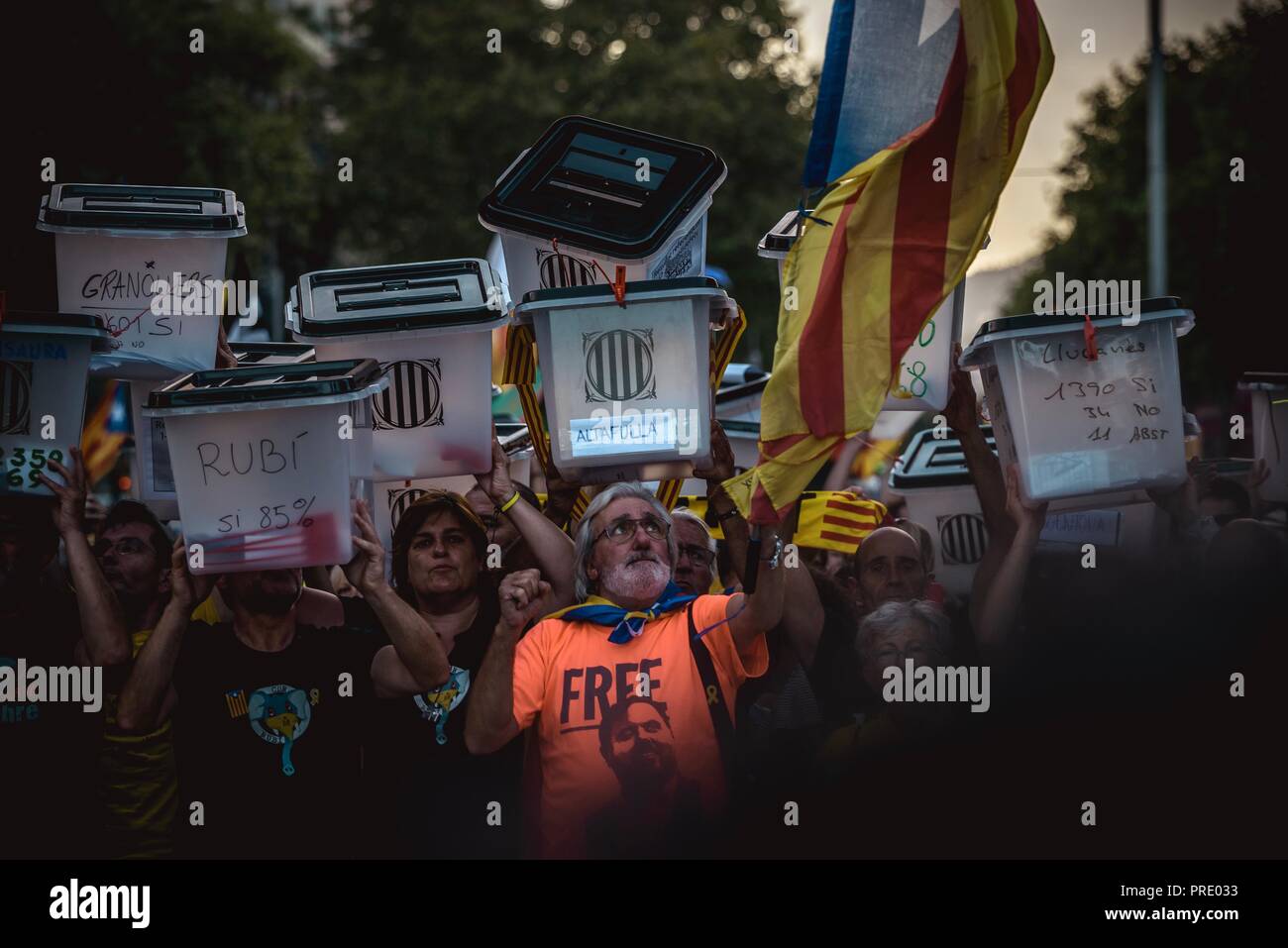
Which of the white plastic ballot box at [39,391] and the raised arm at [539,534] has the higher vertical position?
the white plastic ballot box at [39,391]

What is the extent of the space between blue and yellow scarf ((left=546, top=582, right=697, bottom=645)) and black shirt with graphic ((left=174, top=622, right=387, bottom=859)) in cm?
65

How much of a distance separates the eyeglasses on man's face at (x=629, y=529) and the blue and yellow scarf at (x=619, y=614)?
0.15 m

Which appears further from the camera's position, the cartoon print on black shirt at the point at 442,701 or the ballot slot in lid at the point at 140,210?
the ballot slot in lid at the point at 140,210

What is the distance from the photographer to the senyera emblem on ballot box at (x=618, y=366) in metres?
4.23

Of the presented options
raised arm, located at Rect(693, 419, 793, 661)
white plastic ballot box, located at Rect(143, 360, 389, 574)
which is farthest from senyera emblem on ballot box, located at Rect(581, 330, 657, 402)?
white plastic ballot box, located at Rect(143, 360, 389, 574)

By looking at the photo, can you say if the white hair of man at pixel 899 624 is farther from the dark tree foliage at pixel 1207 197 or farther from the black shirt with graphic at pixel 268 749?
the dark tree foliage at pixel 1207 197

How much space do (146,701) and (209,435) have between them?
767 mm

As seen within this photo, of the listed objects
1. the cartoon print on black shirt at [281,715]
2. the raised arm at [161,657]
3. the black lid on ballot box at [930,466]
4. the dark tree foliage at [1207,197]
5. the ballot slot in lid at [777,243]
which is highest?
the dark tree foliage at [1207,197]

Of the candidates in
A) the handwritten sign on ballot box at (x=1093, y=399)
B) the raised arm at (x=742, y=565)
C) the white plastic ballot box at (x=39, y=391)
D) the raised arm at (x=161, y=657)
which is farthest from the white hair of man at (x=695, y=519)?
the white plastic ballot box at (x=39, y=391)

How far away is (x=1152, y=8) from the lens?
60.8ft

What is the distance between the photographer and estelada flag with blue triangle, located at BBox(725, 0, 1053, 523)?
4.06m

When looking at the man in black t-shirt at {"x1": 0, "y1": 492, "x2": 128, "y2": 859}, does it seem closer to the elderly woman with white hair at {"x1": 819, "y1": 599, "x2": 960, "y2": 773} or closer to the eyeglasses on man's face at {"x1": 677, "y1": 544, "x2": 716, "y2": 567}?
A: the eyeglasses on man's face at {"x1": 677, "y1": 544, "x2": 716, "y2": 567}

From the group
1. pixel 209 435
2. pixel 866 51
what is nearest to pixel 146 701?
pixel 209 435

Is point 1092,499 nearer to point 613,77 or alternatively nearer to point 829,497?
point 829,497
